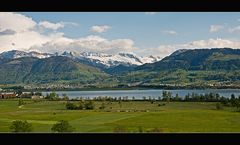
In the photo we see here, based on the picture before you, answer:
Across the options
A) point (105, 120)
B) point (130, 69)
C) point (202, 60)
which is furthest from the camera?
point (130, 69)

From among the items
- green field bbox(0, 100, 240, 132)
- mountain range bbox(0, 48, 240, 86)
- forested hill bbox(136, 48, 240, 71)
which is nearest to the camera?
green field bbox(0, 100, 240, 132)

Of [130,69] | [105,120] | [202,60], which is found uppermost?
[202,60]

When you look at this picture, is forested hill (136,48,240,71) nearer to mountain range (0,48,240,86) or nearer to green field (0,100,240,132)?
mountain range (0,48,240,86)

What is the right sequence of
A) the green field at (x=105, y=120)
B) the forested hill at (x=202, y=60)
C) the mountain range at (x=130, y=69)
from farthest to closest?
1. the forested hill at (x=202, y=60)
2. the mountain range at (x=130, y=69)
3. the green field at (x=105, y=120)

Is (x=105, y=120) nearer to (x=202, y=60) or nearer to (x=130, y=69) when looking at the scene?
(x=202, y=60)

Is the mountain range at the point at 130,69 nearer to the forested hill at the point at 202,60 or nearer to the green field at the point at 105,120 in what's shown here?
the forested hill at the point at 202,60

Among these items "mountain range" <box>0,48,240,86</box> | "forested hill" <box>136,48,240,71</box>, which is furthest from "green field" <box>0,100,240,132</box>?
"forested hill" <box>136,48,240,71</box>

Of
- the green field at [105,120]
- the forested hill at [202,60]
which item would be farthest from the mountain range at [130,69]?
the green field at [105,120]

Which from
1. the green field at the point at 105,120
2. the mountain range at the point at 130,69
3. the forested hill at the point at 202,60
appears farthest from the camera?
the forested hill at the point at 202,60

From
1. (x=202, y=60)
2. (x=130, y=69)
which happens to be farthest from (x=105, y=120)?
(x=130, y=69)

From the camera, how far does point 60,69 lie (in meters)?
159
